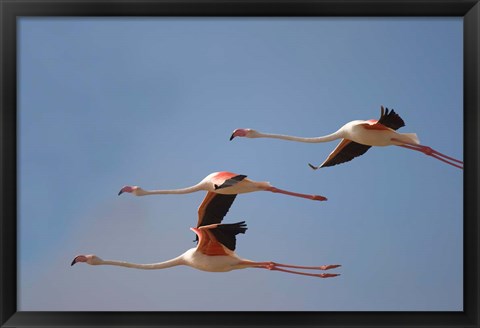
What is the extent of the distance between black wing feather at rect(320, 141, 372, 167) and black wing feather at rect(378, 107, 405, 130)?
0.82 ft

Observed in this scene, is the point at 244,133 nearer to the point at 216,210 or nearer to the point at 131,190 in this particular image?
the point at 216,210

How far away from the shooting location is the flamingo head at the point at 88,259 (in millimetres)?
3381

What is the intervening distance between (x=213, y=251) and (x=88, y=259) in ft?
2.31

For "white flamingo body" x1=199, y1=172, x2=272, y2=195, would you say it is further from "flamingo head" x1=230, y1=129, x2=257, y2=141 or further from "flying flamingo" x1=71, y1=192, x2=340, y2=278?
"flamingo head" x1=230, y1=129, x2=257, y2=141

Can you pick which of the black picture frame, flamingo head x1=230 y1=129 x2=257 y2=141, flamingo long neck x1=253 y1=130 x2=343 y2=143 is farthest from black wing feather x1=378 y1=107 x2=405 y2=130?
flamingo head x1=230 y1=129 x2=257 y2=141

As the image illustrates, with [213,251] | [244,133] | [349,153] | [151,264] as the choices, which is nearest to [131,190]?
[151,264]

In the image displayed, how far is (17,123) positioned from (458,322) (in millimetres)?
2335

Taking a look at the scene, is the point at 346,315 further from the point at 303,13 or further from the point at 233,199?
the point at 303,13

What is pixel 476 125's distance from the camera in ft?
9.65

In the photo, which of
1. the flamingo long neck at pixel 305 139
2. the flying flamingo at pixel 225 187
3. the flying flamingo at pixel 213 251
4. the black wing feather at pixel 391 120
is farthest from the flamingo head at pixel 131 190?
the black wing feather at pixel 391 120

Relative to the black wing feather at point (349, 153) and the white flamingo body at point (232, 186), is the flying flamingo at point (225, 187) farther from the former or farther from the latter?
the black wing feather at point (349, 153)

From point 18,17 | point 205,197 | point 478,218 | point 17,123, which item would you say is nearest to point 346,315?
point 478,218

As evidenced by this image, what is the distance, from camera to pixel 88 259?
134 inches

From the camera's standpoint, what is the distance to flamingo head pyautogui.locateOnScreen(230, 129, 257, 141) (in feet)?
11.1
